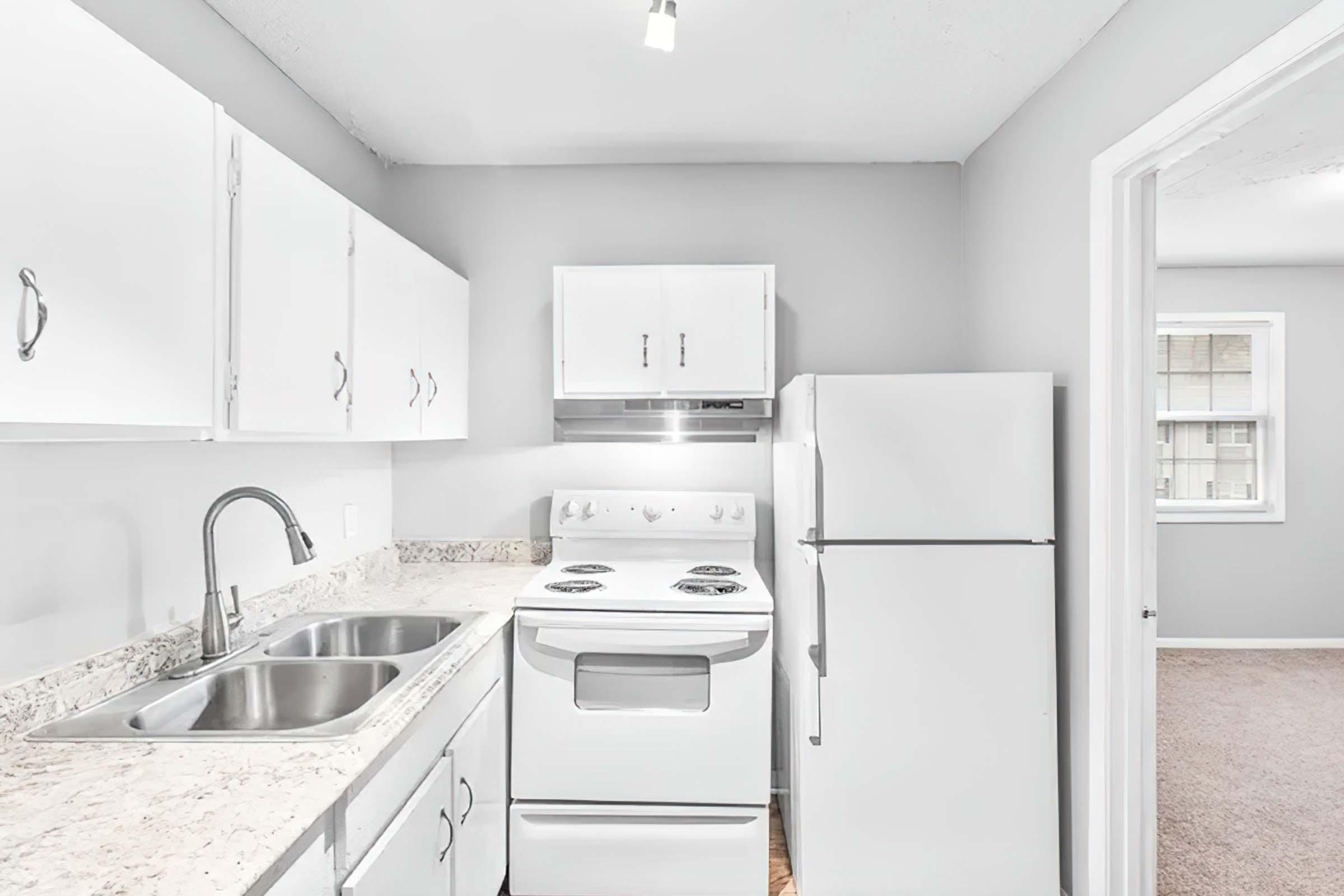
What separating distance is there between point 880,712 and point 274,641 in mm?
1645

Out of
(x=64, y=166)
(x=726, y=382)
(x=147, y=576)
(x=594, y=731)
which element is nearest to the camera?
(x=64, y=166)

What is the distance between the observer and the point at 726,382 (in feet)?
8.70

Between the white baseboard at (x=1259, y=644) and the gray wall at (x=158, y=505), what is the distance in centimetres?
505

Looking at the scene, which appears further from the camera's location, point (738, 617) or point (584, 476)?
point (584, 476)

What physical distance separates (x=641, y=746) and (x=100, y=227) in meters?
1.83

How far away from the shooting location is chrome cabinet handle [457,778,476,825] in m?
1.81

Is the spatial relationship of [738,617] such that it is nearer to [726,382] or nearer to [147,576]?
[726,382]

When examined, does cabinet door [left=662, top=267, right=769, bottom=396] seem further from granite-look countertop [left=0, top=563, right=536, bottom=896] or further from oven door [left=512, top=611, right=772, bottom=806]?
granite-look countertop [left=0, top=563, right=536, bottom=896]

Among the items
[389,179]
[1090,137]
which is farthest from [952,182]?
[389,179]

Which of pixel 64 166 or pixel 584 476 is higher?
pixel 64 166

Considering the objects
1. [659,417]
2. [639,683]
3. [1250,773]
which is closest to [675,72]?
[659,417]

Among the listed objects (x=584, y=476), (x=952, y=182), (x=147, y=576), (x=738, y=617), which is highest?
(x=952, y=182)

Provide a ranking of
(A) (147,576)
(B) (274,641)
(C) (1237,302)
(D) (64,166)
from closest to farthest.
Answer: (D) (64,166), (A) (147,576), (B) (274,641), (C) (1237,302)

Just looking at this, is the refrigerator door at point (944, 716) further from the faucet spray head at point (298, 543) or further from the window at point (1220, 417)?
the window at point (1220, 417)
